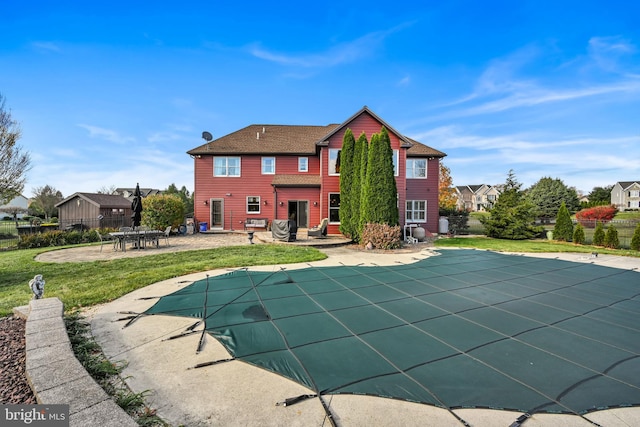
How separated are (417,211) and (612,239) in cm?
929

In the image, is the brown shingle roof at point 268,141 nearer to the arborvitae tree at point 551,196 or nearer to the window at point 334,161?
the window at point 334,161

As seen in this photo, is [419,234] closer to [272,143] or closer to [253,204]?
[253,204]

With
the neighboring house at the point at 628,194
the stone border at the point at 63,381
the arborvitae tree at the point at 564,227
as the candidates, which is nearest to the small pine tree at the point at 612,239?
the arborvitae tree at the point at 564,227

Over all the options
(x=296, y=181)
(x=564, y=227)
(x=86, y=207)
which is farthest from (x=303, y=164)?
(x=86, y=207)

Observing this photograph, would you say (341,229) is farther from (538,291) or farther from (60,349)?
(60,349)

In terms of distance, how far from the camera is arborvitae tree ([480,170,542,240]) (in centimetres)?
1550

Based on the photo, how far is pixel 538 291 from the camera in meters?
5.64

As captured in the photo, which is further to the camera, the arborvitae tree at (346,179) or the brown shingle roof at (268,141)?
the brown shingle roof at (268,141)

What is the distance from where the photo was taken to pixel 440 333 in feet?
11.9

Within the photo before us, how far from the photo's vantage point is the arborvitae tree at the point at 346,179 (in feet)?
47.7

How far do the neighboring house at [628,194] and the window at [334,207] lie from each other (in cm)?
7094

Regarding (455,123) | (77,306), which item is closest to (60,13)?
(77,306)

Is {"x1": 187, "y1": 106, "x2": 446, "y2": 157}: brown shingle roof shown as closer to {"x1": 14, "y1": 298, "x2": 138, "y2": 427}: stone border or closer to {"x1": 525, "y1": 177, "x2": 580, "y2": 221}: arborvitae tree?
{"x1": 14, "y1": 298, "x2": 138, "y2": 427}: stone border
